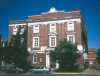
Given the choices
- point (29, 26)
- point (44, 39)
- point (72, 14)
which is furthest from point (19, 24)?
point (72, 14)

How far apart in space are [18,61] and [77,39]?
11.7 meters

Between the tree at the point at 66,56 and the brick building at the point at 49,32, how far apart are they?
12.8 feet

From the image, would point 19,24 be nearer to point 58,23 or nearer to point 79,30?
point 58,23

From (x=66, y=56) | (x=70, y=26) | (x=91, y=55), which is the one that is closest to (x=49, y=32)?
(x=70, y=26)

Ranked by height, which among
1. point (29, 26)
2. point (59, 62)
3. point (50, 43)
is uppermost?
point (29, 26)

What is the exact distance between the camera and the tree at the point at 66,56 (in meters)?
38.2

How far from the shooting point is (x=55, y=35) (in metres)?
45.4

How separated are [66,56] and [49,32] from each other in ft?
29.3

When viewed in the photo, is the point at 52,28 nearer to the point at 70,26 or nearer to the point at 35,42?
the point at 70,26

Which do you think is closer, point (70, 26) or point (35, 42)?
point (70, 26)

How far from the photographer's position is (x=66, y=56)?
38.2 metres

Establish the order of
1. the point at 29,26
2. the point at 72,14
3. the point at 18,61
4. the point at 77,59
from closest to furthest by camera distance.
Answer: the point at 18,61
the point at 77,59
the point at 72,14
the point at 29,26

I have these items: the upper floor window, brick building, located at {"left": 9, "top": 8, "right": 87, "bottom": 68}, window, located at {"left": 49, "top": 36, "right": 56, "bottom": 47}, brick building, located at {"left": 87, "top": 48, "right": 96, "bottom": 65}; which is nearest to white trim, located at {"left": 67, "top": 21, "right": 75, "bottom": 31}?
brick building, located at {"left": 9, "top": 8, "right": 87, "bottom": 68}

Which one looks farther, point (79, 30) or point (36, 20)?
point (36, 20)
